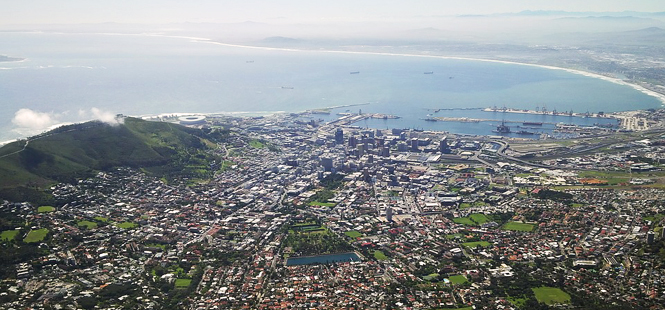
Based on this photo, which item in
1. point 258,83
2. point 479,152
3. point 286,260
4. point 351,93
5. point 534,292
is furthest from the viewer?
point 258,83

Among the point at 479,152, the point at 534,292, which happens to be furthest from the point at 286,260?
the point at 479,152

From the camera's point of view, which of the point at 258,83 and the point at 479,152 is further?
the point at 258,83

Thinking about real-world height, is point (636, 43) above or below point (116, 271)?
above

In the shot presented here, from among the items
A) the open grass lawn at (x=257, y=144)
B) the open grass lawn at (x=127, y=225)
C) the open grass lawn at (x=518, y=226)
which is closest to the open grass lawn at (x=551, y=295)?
the open grass lawn at (x=518, y=226)

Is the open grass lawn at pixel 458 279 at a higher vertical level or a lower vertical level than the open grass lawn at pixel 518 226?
lower

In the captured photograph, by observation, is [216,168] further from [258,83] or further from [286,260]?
[258,83]

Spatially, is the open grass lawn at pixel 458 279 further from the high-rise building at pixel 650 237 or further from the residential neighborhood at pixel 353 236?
the high-rise building at pixel 650 237
